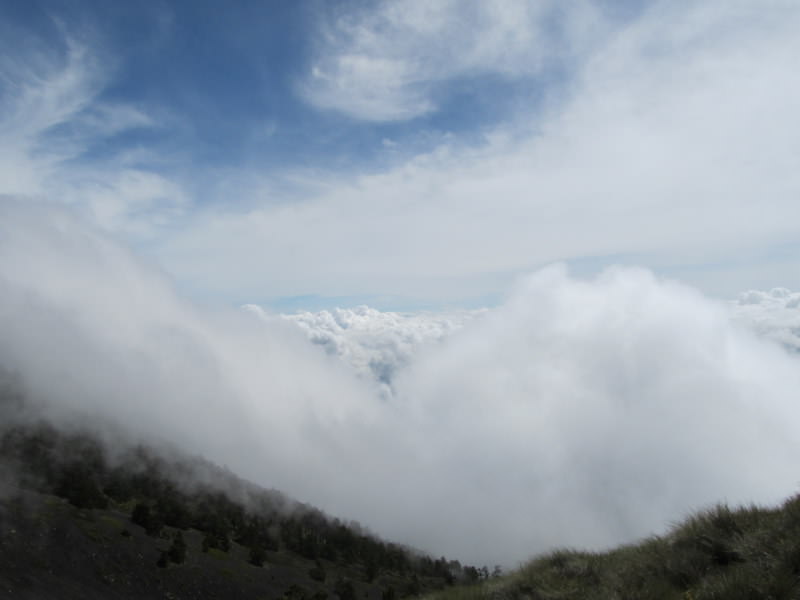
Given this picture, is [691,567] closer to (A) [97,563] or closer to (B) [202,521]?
(A) [97,563]

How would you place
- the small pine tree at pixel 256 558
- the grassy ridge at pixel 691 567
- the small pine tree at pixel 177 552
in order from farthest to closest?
1. the small pine tree at pixel 256 558
2. the small pine tree at pixel 177 552
3. the grassy ridge at pixel 691 567

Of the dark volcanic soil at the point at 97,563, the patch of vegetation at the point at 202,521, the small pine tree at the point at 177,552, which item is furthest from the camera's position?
the patch of vegetation at the point at 202,521

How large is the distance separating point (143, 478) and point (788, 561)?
140 meters

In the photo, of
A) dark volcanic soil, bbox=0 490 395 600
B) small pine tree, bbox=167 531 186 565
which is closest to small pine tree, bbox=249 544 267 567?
dark volcanic soil, bbox=0 490 395 600

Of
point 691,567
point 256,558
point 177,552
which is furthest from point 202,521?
point 691,567

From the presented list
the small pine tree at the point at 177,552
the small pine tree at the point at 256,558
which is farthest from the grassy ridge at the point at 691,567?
the small pine tree at the point at 256,558

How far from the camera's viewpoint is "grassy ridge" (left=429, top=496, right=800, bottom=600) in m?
9.28

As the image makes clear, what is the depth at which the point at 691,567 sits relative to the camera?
1100cm

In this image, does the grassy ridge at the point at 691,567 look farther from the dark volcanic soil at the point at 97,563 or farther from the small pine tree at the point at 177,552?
the small pine tree at the point at 177,552

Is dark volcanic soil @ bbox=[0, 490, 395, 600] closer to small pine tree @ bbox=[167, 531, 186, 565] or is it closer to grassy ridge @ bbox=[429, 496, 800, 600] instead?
small pine tree @ bbox=[167, 531, 186, 565]

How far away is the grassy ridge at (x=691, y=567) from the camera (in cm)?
928

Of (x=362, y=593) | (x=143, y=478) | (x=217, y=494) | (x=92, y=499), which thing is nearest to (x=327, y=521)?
(x=217, y=494)

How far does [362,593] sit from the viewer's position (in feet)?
309

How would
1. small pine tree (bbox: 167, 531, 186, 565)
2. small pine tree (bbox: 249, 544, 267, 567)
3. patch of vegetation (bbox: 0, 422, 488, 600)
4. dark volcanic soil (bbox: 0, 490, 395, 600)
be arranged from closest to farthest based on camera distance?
dark volcanic soil (bbox: 0, 490, 395, 600) < small pine tree (bbox: 167, 531, 186, 565) < patch of vegetation (bbox: 0, 422, 488, 600) < small pine tree (bbox: 249, 544, 267, 567)
